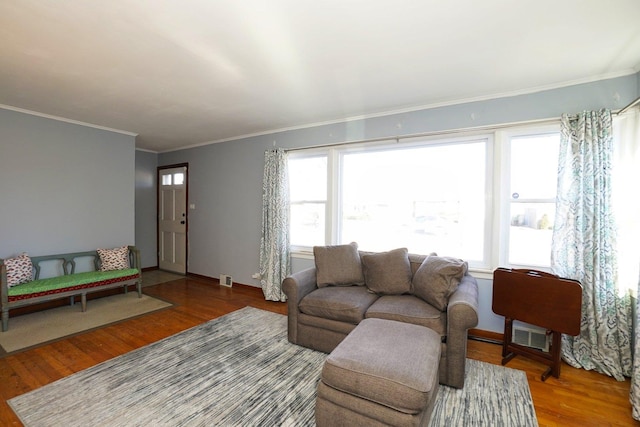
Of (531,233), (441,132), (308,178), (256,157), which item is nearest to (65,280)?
(256,157)

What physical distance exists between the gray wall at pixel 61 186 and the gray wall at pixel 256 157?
116cm

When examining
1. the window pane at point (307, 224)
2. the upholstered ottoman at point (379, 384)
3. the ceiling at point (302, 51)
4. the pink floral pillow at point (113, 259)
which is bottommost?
the upholstered ottoman at point (379, 384)

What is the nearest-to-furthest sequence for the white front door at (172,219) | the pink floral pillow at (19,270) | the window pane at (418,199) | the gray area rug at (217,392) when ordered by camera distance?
the gray area rug at (217,392), the window pane at (418,199), the pink floral pillow at (19,270), the white front door at (172,219)

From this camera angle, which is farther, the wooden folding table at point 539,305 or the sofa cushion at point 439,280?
the sofa cushion at point 439,280

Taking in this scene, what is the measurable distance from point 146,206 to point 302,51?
527cm

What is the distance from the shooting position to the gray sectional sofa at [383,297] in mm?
2115

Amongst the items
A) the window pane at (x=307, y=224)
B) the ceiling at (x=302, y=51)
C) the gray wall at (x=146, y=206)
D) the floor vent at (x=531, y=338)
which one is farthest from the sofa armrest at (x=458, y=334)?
the gray wall at (x=146, y=206)

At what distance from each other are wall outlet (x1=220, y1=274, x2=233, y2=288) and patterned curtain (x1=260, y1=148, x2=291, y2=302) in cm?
94

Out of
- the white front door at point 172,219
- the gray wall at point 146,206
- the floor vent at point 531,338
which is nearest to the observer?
the floor vent at point 531,338

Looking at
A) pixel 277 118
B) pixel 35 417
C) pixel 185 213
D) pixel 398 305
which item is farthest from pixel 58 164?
pixel 398 305

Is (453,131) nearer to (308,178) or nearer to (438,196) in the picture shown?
(438,196)

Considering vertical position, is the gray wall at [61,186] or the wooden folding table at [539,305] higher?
the gray wall at [61,186]

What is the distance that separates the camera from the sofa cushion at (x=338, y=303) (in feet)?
8.16

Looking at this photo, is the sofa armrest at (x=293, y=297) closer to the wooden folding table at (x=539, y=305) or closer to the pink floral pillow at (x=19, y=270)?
the wooden folding table at (x=539, y=305)
